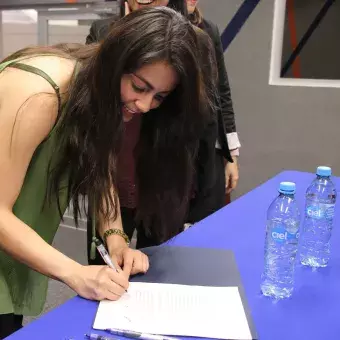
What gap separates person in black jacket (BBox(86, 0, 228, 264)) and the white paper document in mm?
734

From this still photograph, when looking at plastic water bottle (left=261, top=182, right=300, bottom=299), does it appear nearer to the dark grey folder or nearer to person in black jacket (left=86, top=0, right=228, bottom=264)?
the dark grey folder

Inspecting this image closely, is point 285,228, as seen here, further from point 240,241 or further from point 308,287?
point 240,241

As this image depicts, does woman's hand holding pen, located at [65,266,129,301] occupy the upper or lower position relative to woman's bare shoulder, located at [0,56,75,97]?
lower

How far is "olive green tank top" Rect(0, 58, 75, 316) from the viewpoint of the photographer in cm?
107

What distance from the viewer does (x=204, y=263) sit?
117cm

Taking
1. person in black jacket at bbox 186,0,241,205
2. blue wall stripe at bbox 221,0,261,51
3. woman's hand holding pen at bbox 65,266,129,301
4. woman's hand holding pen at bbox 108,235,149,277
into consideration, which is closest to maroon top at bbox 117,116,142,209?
woman's hand holding pen at bbox 108,235,149,277

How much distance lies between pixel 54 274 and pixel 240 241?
0.53 metres

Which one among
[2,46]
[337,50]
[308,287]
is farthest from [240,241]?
[2,46]

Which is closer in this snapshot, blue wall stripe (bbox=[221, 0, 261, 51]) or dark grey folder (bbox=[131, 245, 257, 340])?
dark grey folder (bbox=[131, 245, 257, 340])

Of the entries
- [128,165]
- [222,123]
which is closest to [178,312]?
[128,165]

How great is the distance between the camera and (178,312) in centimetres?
93

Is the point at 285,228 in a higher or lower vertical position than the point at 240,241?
higher

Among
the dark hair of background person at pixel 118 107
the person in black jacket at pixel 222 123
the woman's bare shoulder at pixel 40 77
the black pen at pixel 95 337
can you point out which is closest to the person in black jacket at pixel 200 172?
the person in black jacket at pixel 222 123

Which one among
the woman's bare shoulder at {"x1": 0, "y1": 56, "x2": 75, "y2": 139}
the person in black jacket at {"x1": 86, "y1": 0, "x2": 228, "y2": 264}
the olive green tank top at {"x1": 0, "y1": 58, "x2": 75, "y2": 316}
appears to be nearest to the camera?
the woman's bare shoulder at {"x1": 0, "y1": 56, "x2": 75, "y2": 139}
